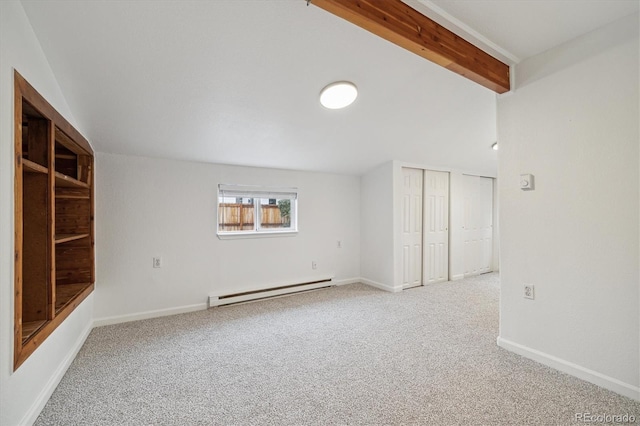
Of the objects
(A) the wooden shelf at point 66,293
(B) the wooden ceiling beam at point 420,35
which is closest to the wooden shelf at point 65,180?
(A) the wooden shelf at point 66,293

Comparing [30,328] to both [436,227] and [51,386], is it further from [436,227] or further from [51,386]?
[436,227]

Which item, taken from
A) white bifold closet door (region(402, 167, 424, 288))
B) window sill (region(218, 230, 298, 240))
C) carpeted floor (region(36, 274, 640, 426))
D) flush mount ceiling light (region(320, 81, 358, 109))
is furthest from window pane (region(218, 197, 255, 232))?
white bifold closet door (region(402, 167, 424, 288))

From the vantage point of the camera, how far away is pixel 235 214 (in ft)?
12.7

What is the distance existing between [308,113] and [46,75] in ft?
6.09

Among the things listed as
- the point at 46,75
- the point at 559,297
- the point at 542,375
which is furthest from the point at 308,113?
the point at 542,375

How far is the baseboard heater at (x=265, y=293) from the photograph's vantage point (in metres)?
3.50

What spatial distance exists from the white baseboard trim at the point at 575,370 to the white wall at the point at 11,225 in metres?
3.25

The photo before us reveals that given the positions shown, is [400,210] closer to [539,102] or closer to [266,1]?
[539,102]

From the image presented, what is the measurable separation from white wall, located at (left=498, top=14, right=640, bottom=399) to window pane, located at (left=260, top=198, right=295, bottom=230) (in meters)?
2.76

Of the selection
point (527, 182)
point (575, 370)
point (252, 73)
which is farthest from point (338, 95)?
point (575, 370)

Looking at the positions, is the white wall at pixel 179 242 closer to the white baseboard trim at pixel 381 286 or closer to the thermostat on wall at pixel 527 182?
the white baseboard trim at pixel 381 286

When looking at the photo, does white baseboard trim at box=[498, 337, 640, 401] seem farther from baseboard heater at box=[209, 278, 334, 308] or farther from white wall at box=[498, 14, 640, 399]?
baseboard heater at box=[209, 278, 334, 308]

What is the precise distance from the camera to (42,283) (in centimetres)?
182

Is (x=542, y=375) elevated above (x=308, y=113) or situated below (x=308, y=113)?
below
